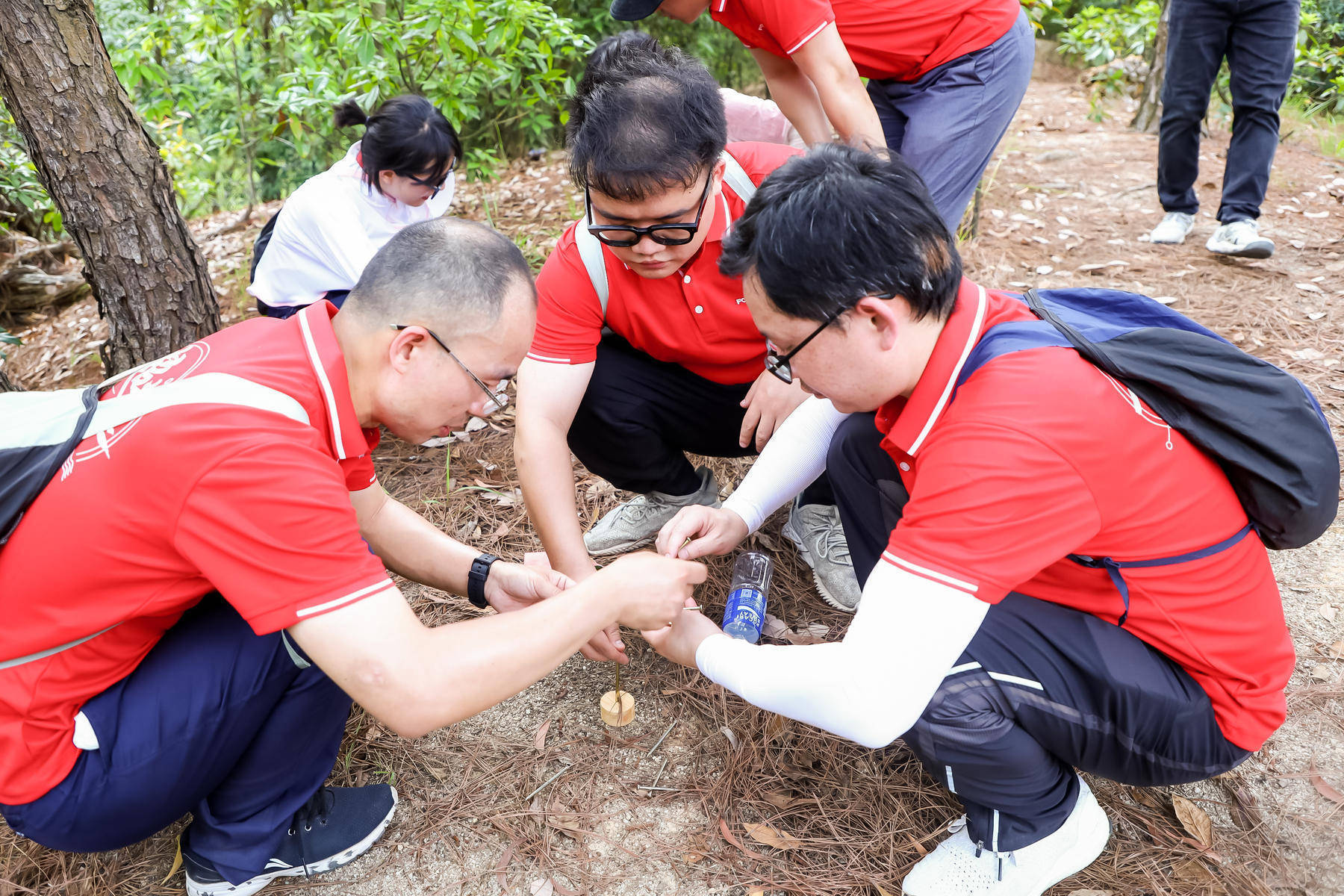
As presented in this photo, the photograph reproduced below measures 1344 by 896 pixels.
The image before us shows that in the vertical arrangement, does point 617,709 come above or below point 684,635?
below

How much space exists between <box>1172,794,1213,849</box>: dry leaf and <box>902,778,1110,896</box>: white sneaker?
301mm

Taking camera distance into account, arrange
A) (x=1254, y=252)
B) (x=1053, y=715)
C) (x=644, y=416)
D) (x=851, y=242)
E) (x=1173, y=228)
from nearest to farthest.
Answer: (x=851, y=242) < (x=1053, y=715) < (x=644, y=416) < (x=1254, y=252) < (x=1173, y=228)

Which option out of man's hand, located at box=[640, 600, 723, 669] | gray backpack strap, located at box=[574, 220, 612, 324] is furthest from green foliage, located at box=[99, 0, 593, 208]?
man's hand, located at box=[640, 600, 723, 669]

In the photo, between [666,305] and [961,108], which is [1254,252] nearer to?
[961,108]

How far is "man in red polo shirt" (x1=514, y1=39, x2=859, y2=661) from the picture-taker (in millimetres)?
2354


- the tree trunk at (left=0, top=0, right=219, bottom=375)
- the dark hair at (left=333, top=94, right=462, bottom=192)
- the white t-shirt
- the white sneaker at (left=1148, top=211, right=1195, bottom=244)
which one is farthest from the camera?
the white sneaker at (left=1148, top=211, right=1195, bottom=244)

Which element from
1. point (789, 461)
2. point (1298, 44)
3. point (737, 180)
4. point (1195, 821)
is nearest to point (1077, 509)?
point (789, 461)

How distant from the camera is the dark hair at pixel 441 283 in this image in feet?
6.18

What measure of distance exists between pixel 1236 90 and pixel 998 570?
4.91 m

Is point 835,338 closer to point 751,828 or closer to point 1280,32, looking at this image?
point 751,828

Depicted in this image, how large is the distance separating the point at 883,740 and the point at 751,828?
2.52 ft

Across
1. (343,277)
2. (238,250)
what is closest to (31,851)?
(343,277)

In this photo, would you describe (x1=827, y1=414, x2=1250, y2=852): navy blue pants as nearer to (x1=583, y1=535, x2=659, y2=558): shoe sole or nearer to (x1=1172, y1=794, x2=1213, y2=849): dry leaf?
(x1=1172, y1=794, x2=1213, y2=849): dry leaf

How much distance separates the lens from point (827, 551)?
3057 mm
